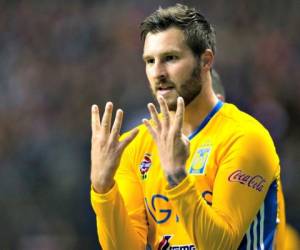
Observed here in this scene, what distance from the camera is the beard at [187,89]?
351 cm

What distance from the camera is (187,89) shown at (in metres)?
3.58

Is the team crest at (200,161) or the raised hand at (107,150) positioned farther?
the team crest at (200,161)

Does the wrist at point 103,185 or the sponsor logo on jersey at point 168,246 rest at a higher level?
the wrist at point 103,185

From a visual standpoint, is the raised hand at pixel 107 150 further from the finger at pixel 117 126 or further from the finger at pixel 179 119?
the finger at pixel 179 119

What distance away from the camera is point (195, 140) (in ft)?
11.9

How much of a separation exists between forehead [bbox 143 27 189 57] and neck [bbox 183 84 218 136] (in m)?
0.25

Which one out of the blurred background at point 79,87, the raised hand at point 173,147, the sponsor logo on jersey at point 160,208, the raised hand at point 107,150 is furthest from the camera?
the blurred background at point 79,87

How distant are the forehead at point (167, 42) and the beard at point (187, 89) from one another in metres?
0.13

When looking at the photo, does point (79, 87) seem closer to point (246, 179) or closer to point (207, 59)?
point (207, 59)

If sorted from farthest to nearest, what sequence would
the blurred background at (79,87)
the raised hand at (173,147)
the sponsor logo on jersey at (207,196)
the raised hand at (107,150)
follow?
the blurred background at (79,87) → the sponsor logo on jersey at (207,196) → the raised hand at (107,150) → the raised hand at (173,147)

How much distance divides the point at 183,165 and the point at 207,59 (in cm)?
75

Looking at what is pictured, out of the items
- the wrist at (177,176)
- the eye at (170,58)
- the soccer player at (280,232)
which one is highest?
the eye at (170,58)

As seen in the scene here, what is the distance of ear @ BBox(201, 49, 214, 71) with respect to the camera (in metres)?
3.67

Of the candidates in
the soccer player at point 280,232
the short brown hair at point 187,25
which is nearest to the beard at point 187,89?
the short brown hair at point 187,25
